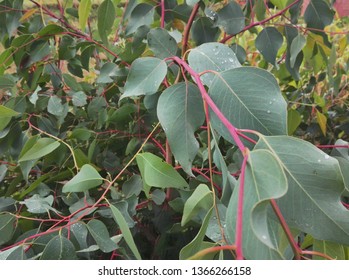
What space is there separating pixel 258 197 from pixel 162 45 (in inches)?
13.5

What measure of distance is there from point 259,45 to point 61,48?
35cm

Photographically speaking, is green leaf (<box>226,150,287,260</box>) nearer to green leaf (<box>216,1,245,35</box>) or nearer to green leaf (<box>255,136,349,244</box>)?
green leaf (<box>255,136,349,244</box>)

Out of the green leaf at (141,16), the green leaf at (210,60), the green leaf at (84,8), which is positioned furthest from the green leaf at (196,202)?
the green leaf at (84,8)

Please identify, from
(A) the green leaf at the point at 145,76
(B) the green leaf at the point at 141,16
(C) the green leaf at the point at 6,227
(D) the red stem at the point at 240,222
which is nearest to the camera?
(D) the red stem at the point at 240,222

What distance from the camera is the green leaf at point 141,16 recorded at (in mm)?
722

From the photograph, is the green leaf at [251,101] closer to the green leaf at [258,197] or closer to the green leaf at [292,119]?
the green leaf at [258,197]

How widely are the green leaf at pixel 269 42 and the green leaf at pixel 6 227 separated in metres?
0.45

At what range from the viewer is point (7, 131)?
2.53ft

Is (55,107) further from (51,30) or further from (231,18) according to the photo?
(231,18)

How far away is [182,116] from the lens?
1.48 feet

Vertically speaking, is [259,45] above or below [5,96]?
above

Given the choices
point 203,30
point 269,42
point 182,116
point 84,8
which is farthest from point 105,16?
point 182,116

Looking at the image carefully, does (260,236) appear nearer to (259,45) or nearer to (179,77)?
(179,77)
